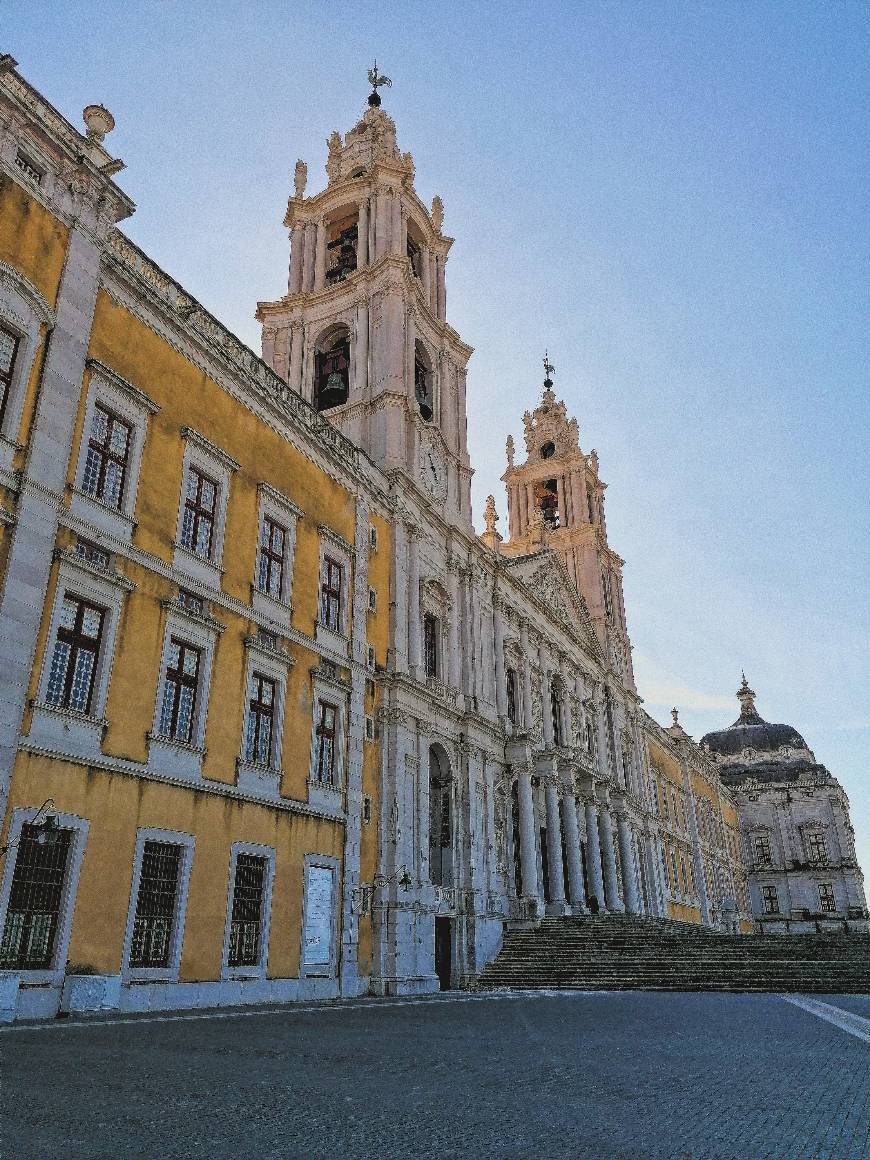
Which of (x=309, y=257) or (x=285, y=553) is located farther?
(x=309, y=257)

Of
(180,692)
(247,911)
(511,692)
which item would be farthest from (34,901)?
Answer: (511,692)

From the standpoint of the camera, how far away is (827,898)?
221 feet

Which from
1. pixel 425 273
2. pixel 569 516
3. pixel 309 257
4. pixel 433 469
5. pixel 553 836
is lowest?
pixel 553 836

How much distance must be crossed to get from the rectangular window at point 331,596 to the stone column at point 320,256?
48.3 ft

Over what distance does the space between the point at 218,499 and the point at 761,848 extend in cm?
6777

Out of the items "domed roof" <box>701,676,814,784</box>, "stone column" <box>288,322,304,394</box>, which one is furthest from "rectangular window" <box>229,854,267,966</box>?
"domed roof" <box>701,676,814,784</box>

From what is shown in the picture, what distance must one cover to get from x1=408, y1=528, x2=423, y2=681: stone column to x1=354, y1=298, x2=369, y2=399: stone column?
576 centimetres

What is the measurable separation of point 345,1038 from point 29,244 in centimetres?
1315

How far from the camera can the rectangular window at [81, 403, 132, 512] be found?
48.9ft

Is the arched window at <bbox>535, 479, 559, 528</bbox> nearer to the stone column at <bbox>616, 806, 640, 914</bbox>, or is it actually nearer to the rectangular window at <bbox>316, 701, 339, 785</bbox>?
the stone column at <bbox>616, 806, 640, 914</bbox>

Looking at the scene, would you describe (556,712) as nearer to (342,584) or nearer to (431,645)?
(431,645)

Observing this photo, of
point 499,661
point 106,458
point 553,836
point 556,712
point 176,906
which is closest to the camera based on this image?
point 176,906

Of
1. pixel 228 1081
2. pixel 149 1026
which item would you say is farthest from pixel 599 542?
pixel 228 1081

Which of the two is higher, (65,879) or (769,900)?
(769,900)
